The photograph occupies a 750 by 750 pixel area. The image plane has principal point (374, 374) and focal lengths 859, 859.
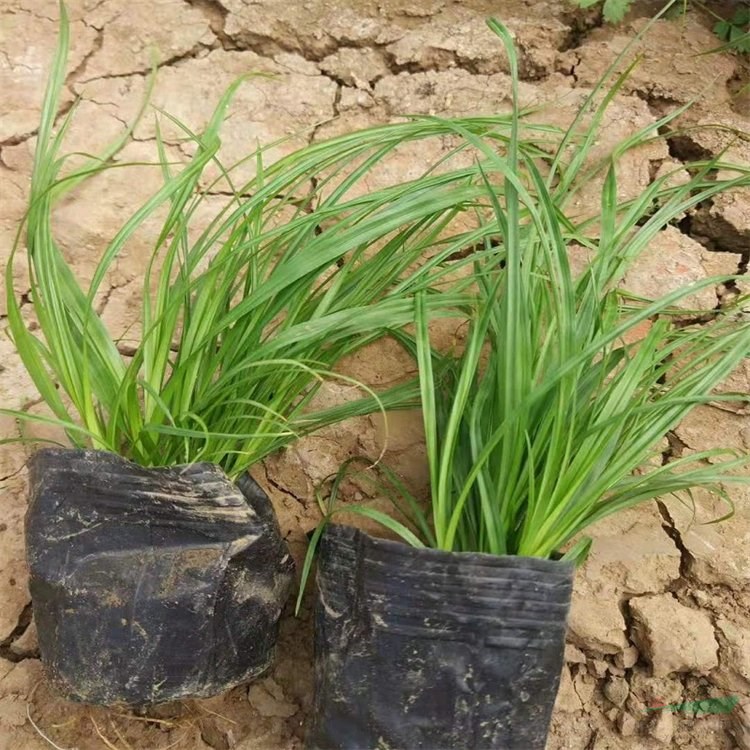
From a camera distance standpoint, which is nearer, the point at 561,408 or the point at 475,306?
the point at 561,408

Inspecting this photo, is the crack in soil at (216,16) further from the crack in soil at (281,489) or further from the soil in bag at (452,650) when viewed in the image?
the soil in bag at (452,650)

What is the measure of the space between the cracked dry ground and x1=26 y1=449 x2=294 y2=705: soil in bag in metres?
0.21

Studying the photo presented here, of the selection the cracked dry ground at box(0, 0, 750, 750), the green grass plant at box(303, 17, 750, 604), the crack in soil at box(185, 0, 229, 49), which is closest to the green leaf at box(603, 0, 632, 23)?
the cracked dry ground at box(0, 0, 750, 750)

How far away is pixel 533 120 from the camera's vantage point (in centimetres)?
168

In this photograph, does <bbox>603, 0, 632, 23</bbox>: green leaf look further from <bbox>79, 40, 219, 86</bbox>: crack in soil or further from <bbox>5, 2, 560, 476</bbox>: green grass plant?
<bbox>79, 40, 219, 86</bbox>: crack in soil

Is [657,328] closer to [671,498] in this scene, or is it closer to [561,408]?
[561,408]

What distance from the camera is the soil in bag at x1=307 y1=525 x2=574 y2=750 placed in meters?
1.18

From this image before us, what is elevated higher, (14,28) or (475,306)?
(14,28)

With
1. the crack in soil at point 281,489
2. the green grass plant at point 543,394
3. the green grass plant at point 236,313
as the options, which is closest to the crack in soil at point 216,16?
the green grass plant at point 236,313

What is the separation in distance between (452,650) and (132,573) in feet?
1.53

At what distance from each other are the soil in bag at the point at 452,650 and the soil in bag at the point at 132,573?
22cm

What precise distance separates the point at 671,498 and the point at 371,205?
2.40 ft

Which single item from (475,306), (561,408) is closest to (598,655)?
(561,408)

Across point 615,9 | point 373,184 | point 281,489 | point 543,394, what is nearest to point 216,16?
point 373,184
